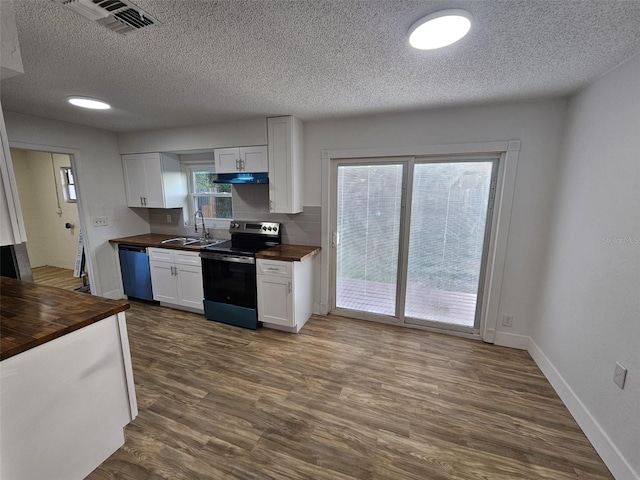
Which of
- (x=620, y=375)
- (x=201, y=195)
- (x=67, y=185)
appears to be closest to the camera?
(x=620, y=375)

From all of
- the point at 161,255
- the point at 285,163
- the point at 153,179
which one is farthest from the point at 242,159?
the point at 161,255

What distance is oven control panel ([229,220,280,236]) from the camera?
340cm

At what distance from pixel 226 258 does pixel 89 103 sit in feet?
6.36

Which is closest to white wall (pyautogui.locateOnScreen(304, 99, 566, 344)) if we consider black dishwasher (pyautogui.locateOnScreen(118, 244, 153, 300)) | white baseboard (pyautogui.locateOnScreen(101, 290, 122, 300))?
black dishwasher (pyautogui.locateOnScreen(118, 244, 153, 300))

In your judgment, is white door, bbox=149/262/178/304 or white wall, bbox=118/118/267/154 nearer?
white wall, bbox=118/118/267/154

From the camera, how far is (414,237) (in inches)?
117

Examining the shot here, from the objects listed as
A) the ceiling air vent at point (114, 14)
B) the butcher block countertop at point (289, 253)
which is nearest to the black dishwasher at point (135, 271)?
the butcher block countertop at point (289, 253)

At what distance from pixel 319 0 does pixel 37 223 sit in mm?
6654

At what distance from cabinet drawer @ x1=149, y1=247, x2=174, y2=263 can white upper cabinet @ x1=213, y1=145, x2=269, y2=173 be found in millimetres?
1234

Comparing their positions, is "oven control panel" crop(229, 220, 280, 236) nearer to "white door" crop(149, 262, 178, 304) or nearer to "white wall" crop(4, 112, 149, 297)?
"white door" crop(149, 262, 178, 304)

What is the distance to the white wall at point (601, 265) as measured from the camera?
1.49 m

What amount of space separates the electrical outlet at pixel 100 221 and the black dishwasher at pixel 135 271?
14.5 inches

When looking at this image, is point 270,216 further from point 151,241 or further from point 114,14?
point 114,14

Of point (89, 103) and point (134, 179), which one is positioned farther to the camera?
point (134, 179)
